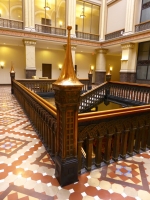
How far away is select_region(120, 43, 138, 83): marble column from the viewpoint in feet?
36.9

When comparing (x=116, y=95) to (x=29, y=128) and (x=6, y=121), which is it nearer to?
(x=29, y=128)

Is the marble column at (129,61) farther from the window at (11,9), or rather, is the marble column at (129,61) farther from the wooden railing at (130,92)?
the window at (11,9)

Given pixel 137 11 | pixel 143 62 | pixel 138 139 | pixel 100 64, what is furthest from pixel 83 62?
pixel 138 139

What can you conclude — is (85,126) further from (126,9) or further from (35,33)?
(126,9)

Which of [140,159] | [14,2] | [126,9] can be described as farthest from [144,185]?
A: [14,2]

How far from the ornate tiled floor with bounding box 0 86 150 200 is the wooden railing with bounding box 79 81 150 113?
3.94 meters

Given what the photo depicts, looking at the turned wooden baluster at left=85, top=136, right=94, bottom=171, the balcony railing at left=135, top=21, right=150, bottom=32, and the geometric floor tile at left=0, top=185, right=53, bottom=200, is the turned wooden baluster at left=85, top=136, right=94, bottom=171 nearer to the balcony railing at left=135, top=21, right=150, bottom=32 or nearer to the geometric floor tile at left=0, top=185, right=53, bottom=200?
the geometric floor tile at left=0, top=185, right=53, bottom=200

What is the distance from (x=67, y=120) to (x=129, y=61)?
36.8 feet

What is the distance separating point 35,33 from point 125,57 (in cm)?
719

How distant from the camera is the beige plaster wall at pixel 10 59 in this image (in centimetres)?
1296

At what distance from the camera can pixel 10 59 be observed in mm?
13242

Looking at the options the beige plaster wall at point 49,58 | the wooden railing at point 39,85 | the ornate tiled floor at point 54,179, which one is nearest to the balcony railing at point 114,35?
the beige plaster wall at point 49,58

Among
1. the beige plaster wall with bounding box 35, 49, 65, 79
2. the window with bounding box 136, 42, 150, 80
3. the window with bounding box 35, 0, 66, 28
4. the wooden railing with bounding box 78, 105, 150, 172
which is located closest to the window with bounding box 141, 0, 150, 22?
the window with bounding box 136, 42, 150, 80

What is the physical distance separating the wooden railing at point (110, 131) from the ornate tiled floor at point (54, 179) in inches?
5.7
